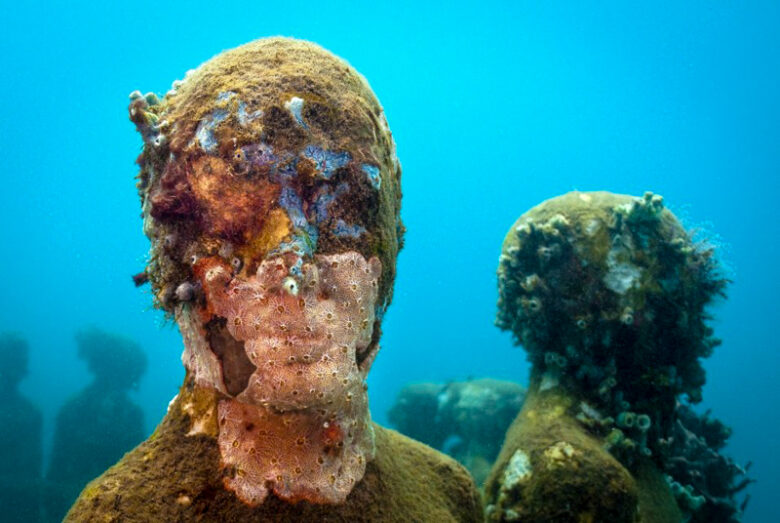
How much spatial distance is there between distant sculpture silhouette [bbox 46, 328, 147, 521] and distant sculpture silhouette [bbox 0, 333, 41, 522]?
668 millimetres

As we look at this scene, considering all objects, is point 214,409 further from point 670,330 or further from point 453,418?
point 453,418

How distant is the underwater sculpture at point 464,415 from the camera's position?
13133mm

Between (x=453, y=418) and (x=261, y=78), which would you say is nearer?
(x=261, y=78)

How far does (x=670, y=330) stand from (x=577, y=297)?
1.37m

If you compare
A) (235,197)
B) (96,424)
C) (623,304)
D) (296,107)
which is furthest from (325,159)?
(96,424)

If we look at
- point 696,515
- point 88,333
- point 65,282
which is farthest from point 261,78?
point 65,282

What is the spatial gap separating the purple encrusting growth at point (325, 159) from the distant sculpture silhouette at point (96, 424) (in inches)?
795

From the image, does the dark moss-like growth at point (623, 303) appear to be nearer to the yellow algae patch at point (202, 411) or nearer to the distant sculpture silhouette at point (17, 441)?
the yellow algae patch at point (202, 411)

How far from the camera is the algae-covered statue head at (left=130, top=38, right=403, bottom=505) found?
2.60 m

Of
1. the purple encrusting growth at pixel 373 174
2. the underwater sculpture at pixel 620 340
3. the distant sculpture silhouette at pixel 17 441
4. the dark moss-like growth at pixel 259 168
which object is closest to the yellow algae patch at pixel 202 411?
the dark moss-like growth at pixel 259 168

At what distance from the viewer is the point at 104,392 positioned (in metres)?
21.2

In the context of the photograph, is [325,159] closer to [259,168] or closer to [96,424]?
[259,168]

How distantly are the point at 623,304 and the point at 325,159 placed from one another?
17.1 feet

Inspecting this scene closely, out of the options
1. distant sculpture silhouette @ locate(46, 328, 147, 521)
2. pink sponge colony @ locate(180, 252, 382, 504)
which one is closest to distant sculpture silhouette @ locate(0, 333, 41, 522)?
distant sculpture silhouette @ locate(46, 328, 147, 521)
